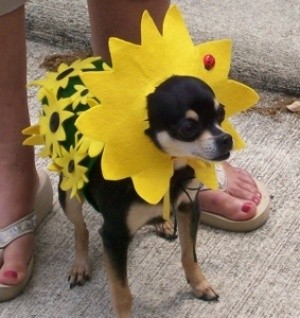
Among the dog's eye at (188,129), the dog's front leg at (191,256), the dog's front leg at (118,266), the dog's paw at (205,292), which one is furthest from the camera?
the dog's paw at (205,292)

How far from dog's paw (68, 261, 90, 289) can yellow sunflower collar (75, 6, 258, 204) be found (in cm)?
62

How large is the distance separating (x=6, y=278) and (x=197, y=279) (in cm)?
60

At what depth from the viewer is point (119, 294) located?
230 centimetres

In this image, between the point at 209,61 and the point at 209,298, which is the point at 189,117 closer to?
the point at 209,61

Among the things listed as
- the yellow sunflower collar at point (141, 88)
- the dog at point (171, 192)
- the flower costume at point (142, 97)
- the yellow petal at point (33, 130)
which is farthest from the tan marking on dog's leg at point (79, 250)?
the yellow sunflower collar at point (141, 88)

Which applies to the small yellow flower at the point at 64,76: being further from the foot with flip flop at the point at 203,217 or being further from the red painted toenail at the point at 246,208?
the red painted toenail at the point at 246,208

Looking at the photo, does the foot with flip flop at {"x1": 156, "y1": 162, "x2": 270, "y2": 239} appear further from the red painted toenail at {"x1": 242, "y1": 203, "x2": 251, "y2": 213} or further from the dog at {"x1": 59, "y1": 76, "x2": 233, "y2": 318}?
the dog at {"x1": 59, "y1": 76, "x2": 233, "y2": 318}

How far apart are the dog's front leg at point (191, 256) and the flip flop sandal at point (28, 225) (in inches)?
20.4

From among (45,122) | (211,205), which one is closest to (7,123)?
(45,122)

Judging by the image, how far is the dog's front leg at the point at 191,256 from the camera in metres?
2.38

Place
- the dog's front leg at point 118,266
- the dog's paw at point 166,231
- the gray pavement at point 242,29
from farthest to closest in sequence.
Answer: the gray pavement at point 242,29
the dog's paw at point 166,231
the dog's front leg at point 118,266

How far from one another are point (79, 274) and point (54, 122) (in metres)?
0.56

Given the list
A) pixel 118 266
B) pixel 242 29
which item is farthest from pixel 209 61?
pixel 242 29

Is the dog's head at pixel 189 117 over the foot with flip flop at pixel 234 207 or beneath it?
over
